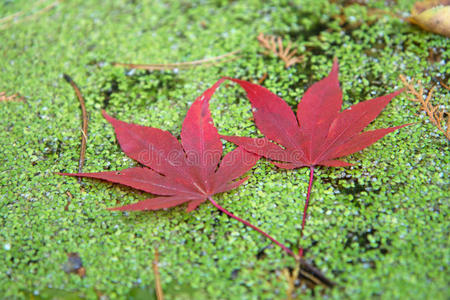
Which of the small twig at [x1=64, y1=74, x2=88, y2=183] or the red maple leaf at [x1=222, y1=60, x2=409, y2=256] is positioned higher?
the red maple leaf at [x1=222, y1=60, x2=409, y2=256]

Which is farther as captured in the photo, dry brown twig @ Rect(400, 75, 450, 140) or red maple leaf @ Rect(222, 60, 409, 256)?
dry brown twig @ Rect(400, 75, 450, 140)

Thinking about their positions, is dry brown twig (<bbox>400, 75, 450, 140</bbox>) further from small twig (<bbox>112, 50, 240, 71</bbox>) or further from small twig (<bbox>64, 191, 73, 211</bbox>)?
small twig (<bbox>64, 191, 73, 211</bbox>)

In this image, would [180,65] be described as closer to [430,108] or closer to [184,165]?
[184,165]

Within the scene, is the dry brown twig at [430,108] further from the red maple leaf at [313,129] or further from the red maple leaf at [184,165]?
the red maple leaf at [184,165]

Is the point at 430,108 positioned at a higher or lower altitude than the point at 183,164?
higher

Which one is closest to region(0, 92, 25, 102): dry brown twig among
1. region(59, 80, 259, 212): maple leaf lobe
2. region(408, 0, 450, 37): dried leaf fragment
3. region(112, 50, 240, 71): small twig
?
region(112, 50, 240, 71): small twig

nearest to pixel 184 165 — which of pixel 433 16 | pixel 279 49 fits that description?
pixel 279 49

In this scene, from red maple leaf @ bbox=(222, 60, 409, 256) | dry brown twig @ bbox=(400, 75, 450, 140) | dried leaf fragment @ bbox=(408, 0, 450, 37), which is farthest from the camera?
dried leaf fragment @ bbox=(408, 0, 450, 37)
